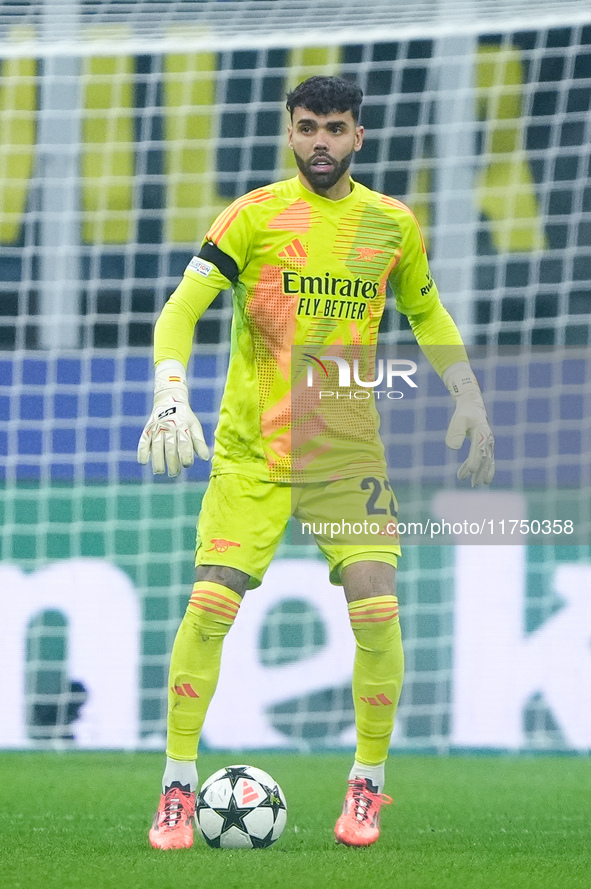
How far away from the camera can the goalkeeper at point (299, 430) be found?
3.59 metres

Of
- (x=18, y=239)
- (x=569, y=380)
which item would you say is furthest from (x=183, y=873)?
(x=18, y=239)

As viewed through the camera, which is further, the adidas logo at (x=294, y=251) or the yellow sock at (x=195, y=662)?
the adidas logo at (x=294, y=251)

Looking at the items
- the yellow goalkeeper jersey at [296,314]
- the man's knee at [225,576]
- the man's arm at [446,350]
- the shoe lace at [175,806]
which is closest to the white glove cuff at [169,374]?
the yellow goalkeeper jersey at [296,314]

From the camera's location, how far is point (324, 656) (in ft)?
20.1

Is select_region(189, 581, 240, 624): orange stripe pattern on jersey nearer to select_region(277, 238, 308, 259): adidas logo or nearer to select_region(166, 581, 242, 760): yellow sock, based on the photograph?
select_region(166, 581, 242, 760): yellow sock

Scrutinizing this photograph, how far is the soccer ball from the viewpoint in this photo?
350 centimetres

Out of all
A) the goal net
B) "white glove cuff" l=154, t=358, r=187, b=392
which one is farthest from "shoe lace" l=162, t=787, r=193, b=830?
the goal net

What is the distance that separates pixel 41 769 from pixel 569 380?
3.00m

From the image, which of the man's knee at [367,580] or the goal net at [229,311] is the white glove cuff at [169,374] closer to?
the man's knee at [367,580]

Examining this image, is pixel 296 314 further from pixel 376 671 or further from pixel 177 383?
pixel 376 671

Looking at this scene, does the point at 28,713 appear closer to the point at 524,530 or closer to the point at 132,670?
the point at 132,670

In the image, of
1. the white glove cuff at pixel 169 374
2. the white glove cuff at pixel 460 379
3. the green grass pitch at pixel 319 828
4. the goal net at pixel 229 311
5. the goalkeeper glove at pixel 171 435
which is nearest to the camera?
the green grass pitch at pixel 319 828

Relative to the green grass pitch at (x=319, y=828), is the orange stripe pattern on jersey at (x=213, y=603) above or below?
above

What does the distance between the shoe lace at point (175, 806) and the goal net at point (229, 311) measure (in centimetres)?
252
